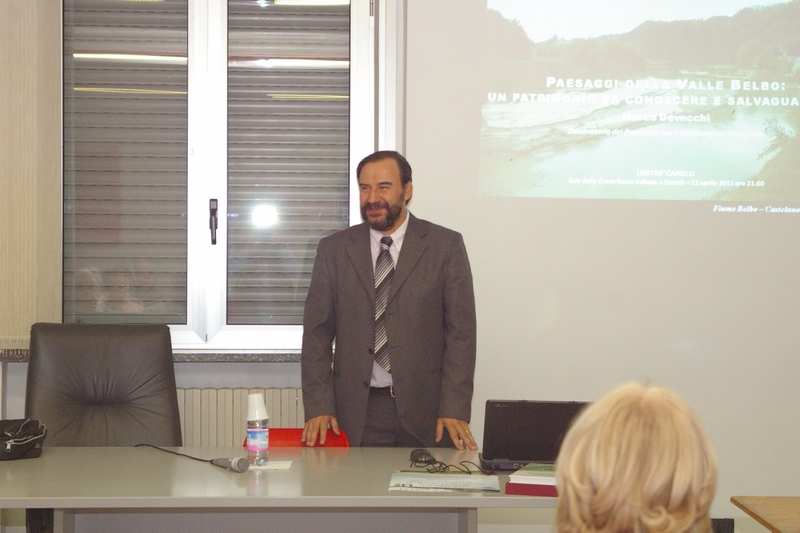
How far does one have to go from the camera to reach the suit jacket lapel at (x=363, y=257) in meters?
3.02

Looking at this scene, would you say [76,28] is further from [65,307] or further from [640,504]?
[640,504]

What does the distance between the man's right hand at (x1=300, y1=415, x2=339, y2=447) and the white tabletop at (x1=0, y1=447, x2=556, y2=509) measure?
0.13 m

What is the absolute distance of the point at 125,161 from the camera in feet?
13.1

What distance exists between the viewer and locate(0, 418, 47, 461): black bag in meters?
2.44

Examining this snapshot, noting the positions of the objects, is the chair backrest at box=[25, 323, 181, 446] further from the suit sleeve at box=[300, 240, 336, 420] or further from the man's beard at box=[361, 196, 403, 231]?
the man's beard at box=[361, 196, 403, 231]

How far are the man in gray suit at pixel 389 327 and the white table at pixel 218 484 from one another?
295 millimetres

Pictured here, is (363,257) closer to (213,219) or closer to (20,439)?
(213,219)

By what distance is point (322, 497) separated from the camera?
2.03 m

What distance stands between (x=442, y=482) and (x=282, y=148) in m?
2.31

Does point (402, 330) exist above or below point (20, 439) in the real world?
above

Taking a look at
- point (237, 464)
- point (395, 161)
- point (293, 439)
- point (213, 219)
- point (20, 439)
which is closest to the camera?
point (237, 464)

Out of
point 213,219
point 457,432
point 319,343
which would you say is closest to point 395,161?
point 319,343

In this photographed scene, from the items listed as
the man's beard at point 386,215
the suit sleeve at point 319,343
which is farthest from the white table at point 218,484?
the man's beard at point 386,215

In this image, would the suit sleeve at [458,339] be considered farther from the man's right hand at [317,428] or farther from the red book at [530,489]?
the red book at [530,489]
